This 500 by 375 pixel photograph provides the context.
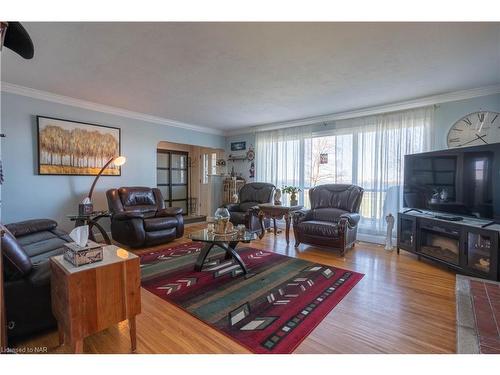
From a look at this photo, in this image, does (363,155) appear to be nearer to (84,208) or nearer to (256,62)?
(256,62)

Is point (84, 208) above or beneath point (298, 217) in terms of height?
above

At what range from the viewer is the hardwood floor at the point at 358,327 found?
5.24 feet

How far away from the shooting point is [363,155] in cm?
438

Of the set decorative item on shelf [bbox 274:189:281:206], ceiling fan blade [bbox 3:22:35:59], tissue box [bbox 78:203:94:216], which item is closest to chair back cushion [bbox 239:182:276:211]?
decorative item on shelf [bbox 274:189:281:206]

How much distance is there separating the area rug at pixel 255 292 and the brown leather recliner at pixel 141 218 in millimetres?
419

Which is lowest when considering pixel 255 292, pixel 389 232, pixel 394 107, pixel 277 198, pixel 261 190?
pixel 255 292

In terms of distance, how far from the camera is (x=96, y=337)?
5.57 feet

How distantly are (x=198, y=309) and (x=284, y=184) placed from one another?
150 inches

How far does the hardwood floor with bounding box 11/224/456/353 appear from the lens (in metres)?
1.60

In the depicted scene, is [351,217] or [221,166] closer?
[351,217]

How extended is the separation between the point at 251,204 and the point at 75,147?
3.25 m

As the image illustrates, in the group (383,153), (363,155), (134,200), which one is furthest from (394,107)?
(134,200)

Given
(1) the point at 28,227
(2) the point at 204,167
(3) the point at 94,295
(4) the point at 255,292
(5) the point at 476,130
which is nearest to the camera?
(3) the point at 94,295

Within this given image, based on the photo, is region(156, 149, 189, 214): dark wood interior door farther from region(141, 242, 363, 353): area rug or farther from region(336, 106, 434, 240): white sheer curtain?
region(336, 106, 434, 240): white sheer curtain
